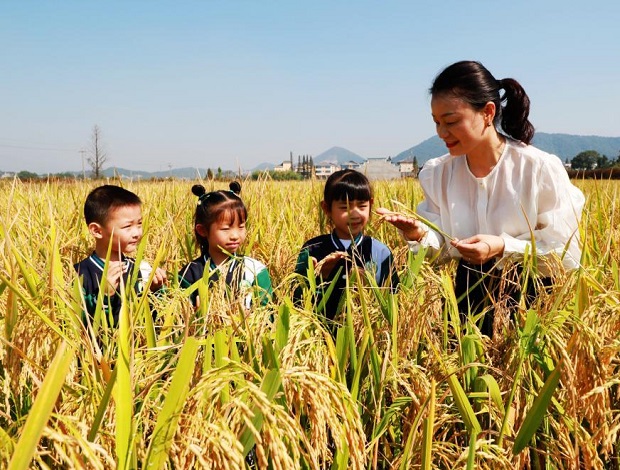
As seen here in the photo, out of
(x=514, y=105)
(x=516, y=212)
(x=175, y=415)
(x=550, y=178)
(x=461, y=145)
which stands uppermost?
(x=514, y=105)

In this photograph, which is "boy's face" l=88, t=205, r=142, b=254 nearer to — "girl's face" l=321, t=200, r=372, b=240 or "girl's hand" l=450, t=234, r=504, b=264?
"girl's face" l=321, t=200, r=372, b=240

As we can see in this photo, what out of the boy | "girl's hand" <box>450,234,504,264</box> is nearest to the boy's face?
the boy

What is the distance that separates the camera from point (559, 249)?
5.07 feet

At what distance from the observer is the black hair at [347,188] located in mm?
2146

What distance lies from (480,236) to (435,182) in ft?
1.53

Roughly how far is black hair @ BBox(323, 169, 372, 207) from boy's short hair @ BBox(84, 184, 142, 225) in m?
0.85

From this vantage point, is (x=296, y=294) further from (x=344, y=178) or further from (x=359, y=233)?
(x=344, y=178)

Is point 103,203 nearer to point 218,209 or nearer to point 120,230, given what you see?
point 120,230

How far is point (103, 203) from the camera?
187 centimetres

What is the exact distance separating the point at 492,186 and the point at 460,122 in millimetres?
278

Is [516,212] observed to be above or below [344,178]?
below

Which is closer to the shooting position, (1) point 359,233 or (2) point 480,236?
(2) point 480,236

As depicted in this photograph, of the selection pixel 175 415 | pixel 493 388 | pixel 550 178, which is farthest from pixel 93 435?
pixel 550 178

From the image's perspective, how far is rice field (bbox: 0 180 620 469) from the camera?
2.15ft
